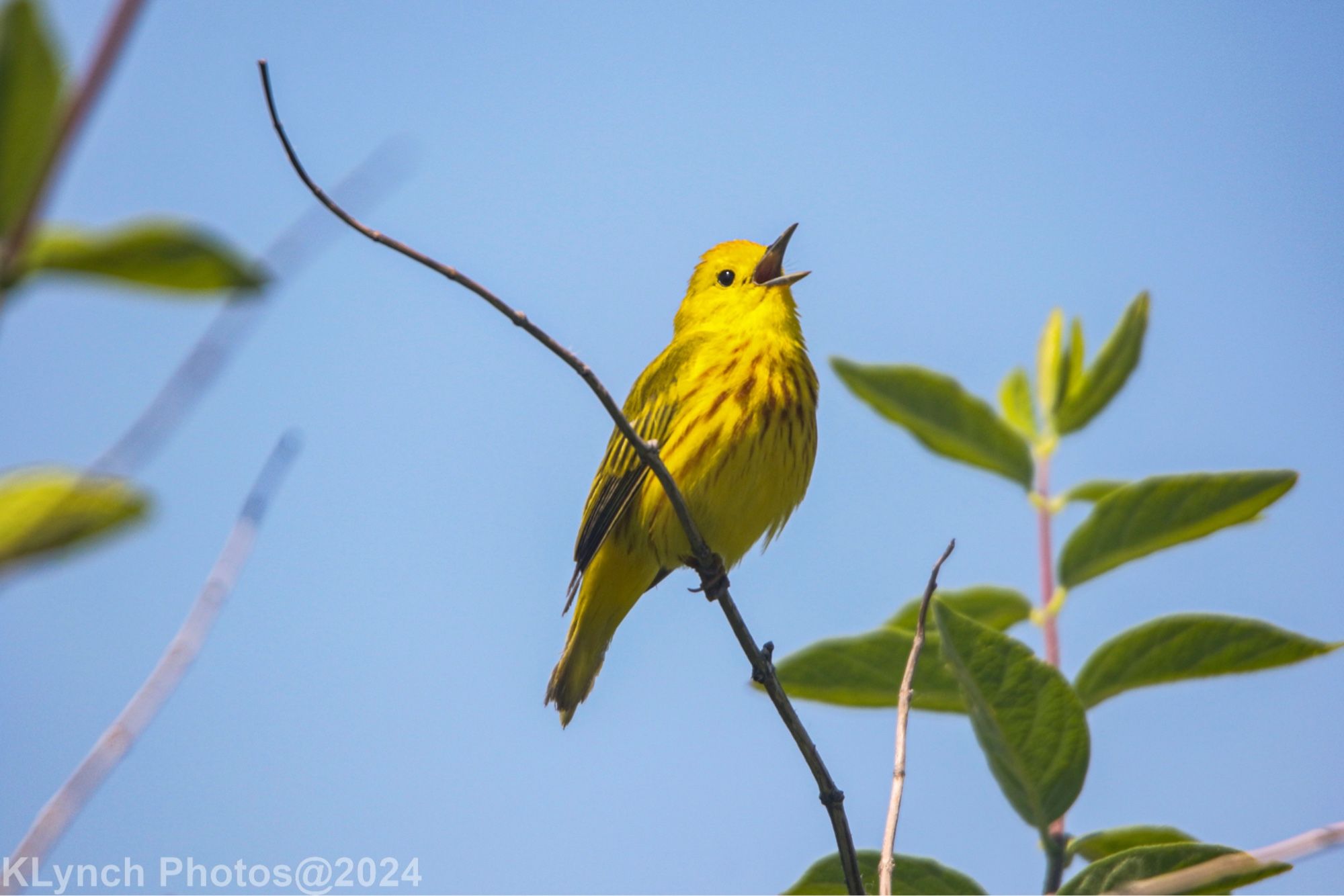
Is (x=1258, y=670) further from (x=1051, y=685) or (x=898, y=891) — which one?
(x=898, y=891)

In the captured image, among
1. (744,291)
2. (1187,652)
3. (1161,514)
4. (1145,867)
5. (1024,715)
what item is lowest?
(1145,867)

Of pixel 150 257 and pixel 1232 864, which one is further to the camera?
pixel 1232 864

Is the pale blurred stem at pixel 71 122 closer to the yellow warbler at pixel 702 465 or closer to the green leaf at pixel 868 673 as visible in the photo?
the green leaf at pixel 868 673

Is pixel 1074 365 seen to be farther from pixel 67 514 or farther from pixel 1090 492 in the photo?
pixel 67 514

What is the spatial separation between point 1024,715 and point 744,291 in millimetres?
3258

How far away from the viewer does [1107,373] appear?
9.86 ft

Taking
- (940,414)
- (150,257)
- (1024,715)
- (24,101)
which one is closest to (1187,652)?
(1024,715)

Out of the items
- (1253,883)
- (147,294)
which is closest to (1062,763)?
(1253,883)

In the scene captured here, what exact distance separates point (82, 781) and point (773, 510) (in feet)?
12.1

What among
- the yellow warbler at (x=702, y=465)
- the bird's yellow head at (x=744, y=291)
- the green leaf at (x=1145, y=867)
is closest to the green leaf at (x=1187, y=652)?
the green leaf at (x=1145, y=867)

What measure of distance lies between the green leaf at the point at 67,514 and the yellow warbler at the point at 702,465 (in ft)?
11.7

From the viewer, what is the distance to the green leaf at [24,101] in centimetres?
72

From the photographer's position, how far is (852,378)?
290 centimetres

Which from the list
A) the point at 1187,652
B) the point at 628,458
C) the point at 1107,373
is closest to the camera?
the point at 1187,652
